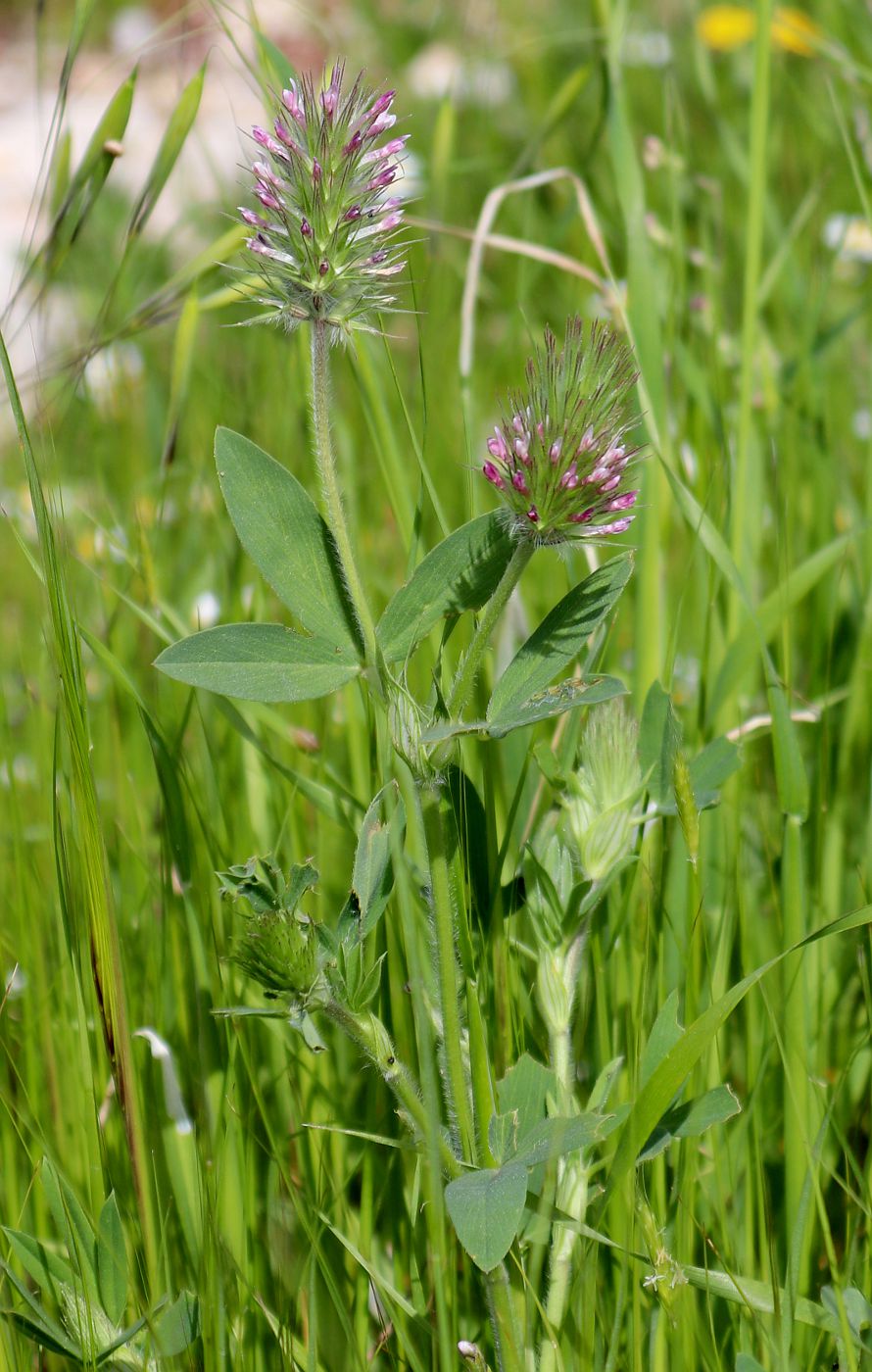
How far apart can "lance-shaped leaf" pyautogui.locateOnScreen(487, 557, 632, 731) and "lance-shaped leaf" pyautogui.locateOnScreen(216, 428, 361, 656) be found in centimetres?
10

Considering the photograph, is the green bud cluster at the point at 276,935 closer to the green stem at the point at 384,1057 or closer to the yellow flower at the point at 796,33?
the green stem at the point at 384,1057

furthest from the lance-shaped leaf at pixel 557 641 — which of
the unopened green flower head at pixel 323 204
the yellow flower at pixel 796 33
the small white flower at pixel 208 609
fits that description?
the yellow flower at pixel 796 33

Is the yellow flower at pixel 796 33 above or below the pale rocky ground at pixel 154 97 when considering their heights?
below

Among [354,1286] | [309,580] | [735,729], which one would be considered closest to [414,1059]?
[354,1286]

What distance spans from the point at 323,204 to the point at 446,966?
1.46ft

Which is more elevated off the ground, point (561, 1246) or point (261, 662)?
point (261, 662)

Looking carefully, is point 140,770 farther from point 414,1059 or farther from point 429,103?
point 429,103

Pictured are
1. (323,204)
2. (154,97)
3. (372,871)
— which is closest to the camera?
(323,204)

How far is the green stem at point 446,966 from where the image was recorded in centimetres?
76

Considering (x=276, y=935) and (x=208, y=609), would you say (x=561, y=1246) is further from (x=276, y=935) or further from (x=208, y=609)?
(x=208, y=609)

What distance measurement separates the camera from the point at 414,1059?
992 millimetres

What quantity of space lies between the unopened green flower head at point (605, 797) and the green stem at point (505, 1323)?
262 millimetres

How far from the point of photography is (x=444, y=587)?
0.85m

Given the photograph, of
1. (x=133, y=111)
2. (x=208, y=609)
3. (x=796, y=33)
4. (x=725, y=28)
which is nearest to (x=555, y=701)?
(x=208, y=609)
